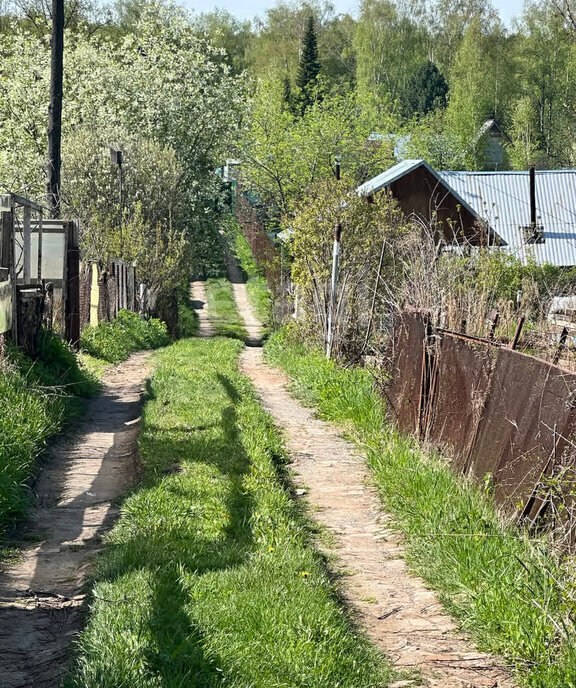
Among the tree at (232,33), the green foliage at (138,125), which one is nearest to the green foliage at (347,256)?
the green foliage at (138,125)

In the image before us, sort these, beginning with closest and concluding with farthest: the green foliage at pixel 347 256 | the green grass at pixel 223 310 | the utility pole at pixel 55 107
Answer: the green foliage at pixel 347 256 → the utility pole at pixel 55 107 → the green grass at pixel 223 310

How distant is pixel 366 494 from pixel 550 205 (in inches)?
1475

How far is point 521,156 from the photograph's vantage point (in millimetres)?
68438

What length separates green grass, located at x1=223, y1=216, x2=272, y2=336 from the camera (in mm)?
37156

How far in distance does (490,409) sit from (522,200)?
123 ft

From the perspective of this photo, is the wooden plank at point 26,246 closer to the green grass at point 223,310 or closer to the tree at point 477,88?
the green grass at point 223,310

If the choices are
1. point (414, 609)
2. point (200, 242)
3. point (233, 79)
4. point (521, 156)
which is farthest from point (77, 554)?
point (521, 156)

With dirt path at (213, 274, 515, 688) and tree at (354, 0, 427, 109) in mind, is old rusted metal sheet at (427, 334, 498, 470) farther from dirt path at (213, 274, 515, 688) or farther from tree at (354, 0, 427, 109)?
tree at (354, 0, 427, 109)

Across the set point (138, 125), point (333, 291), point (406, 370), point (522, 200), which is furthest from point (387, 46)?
point (406, 370)

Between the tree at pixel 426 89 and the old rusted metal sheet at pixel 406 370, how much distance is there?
67.5 m

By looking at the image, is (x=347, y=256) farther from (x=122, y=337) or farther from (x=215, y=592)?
(x=215, y=592)

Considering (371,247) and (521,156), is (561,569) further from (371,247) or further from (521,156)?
(521,156)

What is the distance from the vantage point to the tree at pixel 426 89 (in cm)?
7550

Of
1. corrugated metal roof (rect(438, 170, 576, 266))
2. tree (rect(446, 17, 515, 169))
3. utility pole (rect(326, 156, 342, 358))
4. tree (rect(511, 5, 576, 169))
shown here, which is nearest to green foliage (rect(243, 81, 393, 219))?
corrugated metal roof (rect(438, 170, 576, 266))
